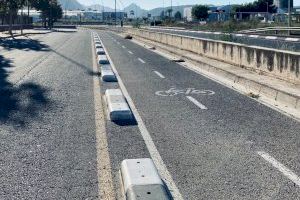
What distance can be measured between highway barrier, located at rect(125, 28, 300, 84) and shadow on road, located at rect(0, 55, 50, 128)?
670 centimetres

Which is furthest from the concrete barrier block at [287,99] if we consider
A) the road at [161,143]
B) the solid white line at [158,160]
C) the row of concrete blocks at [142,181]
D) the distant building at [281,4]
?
the distant building at [281,4]

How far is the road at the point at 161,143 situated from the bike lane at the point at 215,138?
0.01 metres

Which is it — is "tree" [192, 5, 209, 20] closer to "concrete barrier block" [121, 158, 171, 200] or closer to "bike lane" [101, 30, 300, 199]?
"bike lane" [101, 30, 300, 199]

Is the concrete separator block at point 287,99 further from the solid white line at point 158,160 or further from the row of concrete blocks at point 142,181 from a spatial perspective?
the row of concrete blocks at point 142,181

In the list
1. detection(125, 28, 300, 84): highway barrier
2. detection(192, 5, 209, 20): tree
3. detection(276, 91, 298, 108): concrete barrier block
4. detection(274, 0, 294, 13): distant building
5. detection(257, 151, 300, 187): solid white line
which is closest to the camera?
detection(257, 151, 300, 187): solid white line

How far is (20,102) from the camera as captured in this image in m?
10.5

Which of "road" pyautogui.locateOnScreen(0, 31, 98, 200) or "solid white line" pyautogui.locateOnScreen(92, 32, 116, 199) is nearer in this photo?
"solid white line" pyautogui.locateOnScreen(92, 32, 116, 199)

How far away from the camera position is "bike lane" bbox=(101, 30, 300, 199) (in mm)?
5242

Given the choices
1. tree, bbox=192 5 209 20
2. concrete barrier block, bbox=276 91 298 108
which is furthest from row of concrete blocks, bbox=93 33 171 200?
tree, bbox=192 5 209 20

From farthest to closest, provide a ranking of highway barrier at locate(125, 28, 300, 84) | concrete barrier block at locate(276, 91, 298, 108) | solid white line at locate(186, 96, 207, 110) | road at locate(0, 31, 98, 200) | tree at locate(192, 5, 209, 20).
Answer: tree at locate(192, 5, 209, 20), highway barrier at locate(125, 28, 300, 84), concrete barrier block at locate(276, 91, 298, 108), solid white line at locate(186, 96, 207, 110), road at locate(0, 31, 98, 200)

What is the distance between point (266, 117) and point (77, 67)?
11.4 m

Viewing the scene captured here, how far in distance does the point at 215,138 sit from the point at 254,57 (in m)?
8.90

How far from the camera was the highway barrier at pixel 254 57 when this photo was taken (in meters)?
12.5

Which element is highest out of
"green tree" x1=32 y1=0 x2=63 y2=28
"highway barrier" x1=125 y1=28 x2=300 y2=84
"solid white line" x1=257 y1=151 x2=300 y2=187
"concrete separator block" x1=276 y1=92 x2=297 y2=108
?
"green tree" x1=32 y1=0 x2=63 y2=28
